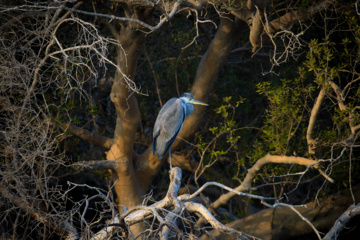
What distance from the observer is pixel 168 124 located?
5332mm

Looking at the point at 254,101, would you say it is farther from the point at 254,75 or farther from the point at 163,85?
the point at 163,85

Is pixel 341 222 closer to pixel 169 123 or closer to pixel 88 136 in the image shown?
pixel 169 123

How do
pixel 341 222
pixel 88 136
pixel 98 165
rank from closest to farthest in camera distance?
pixel 341 222 → pixel 98 165 → pixel 88 136

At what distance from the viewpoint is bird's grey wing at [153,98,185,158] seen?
5.34 metres

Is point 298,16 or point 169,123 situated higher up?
point 298,16

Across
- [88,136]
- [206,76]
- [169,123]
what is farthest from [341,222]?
[88,136]

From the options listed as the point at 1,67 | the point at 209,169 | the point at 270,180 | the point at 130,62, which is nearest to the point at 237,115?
the point at 209,169

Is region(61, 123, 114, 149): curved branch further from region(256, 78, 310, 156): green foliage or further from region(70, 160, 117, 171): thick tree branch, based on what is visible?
region(256, 78, 310, 156): green foliage

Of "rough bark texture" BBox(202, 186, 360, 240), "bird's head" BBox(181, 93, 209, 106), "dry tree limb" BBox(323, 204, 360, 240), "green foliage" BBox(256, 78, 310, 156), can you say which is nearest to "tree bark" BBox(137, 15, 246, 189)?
"bird's head" BBox(181, 93, 209, 106)

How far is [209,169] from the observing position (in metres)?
6.41

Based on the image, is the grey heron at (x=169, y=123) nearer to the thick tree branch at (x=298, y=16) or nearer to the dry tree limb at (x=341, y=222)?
the thick tree branch at (x=298, y=16)

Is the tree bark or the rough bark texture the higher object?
the tree bark

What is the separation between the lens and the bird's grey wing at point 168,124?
5.34 m

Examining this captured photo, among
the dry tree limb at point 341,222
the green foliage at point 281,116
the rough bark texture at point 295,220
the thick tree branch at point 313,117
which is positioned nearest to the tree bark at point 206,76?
the green foliage at point 281,116
